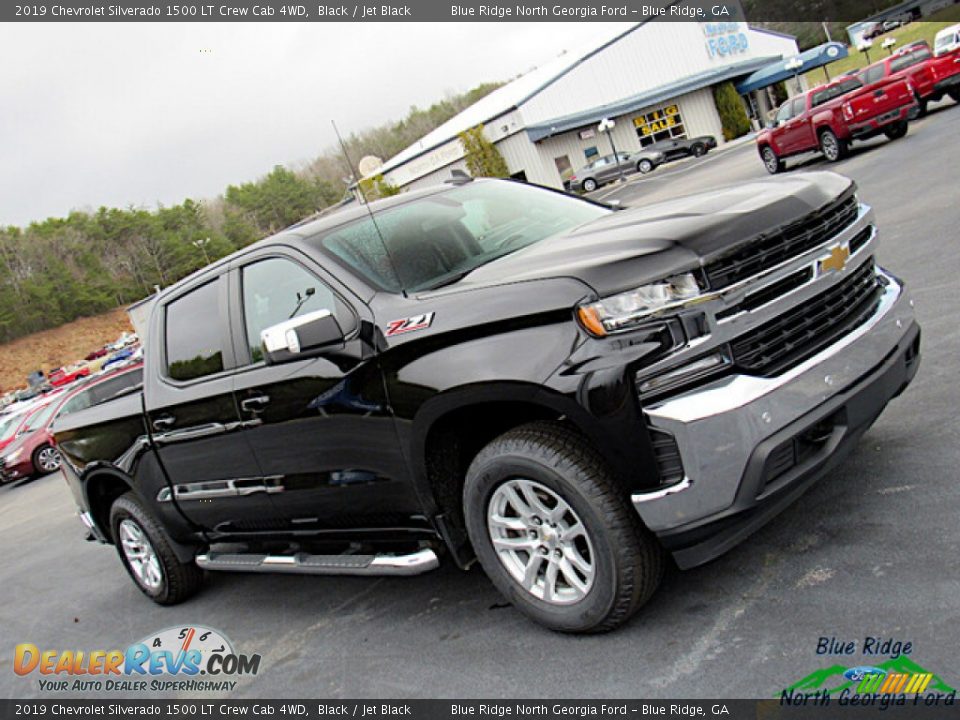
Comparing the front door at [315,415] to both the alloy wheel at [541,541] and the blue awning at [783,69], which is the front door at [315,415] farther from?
the blue awning at [783,69]

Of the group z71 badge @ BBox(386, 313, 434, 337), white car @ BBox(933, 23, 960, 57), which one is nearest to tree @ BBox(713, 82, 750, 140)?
white car @ BBox(933, 23, 960, 57)

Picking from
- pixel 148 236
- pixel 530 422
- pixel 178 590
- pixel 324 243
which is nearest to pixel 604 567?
pixel 530 422

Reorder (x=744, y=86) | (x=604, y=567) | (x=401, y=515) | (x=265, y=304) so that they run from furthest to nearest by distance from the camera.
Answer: (x=744, y=86) < (x=265, y=304) < (x=401, y=515) < (x=604, y=567)

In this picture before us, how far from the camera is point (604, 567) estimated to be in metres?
3.38

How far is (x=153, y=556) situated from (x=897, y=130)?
62.1 ft

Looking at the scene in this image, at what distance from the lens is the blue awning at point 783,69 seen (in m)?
50.0

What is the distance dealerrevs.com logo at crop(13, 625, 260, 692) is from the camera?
4602 millimetres

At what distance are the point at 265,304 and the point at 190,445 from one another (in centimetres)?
106

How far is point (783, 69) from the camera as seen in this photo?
49.5 m

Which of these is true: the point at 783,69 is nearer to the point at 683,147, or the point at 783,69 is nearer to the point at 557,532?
the point at 683,147

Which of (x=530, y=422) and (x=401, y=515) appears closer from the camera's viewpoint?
(x=530, y=422)

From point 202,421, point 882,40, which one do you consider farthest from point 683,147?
point 202,421

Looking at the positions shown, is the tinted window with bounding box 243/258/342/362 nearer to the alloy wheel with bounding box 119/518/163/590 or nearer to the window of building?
the alloy wheel with bounding box 119/518/163/590

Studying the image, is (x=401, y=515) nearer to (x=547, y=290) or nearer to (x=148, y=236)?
(x=547, y=290)
